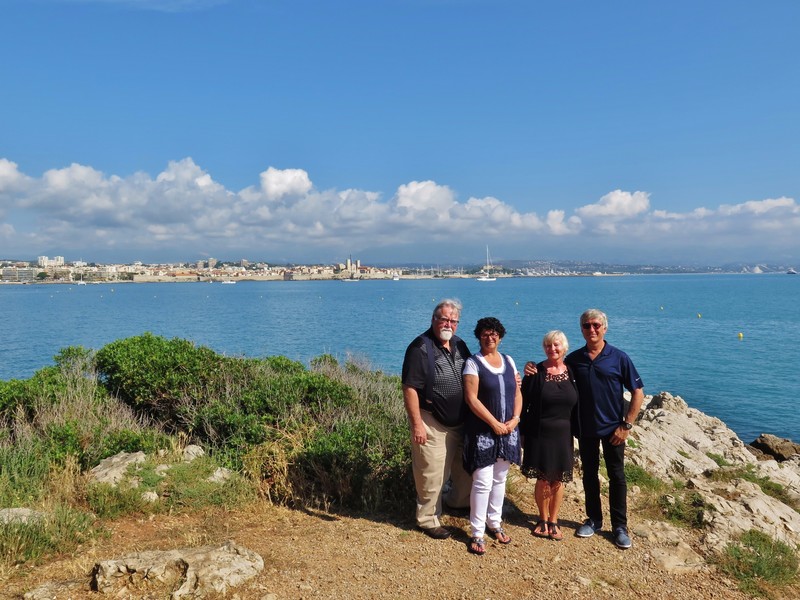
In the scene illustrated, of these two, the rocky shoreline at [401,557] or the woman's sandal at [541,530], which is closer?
the rocky shoreline at [401,557]

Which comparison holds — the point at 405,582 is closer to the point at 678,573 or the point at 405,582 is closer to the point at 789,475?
the point at 678,573

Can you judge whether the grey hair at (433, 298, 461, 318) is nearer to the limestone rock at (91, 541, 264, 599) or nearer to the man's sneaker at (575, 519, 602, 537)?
the man's sneaker at (575, 519, 602, 537)

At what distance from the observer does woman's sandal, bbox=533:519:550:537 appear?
5.57 meters

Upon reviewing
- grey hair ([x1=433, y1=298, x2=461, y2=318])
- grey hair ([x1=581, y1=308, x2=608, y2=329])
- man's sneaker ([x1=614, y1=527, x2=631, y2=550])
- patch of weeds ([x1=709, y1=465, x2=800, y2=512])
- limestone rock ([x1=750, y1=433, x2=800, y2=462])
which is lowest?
limestone rock ([x1=750, y1=433, x2=800, y2=462])

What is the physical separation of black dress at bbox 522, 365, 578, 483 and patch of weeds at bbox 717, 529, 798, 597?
5.55 feet

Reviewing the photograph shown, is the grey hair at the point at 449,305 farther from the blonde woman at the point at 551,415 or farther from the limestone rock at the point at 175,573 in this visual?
the limestone rock at the point at 175,573

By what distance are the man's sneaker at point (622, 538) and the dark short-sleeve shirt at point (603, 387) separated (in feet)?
3.29

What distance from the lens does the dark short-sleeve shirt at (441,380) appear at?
5.13 meters

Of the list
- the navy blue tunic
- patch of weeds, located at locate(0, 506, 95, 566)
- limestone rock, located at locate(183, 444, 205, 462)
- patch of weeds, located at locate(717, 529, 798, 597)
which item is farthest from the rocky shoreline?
limestone rock, located at locate(183, 444, 205, 462)

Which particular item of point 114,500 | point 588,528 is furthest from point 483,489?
point 114,500

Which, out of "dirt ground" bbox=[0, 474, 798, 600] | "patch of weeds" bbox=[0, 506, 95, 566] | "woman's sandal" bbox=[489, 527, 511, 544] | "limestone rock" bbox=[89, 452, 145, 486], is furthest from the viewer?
"limestone rock" bbox=[89, 452, 145, 486]

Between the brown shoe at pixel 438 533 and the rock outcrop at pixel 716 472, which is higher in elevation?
the brown shoe at pixel 438 533

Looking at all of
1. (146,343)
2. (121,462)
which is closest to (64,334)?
(146,343)

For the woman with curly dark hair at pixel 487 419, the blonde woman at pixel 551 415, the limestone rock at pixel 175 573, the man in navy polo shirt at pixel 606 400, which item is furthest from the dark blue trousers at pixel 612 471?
the limestone rock at pixel 175 573
